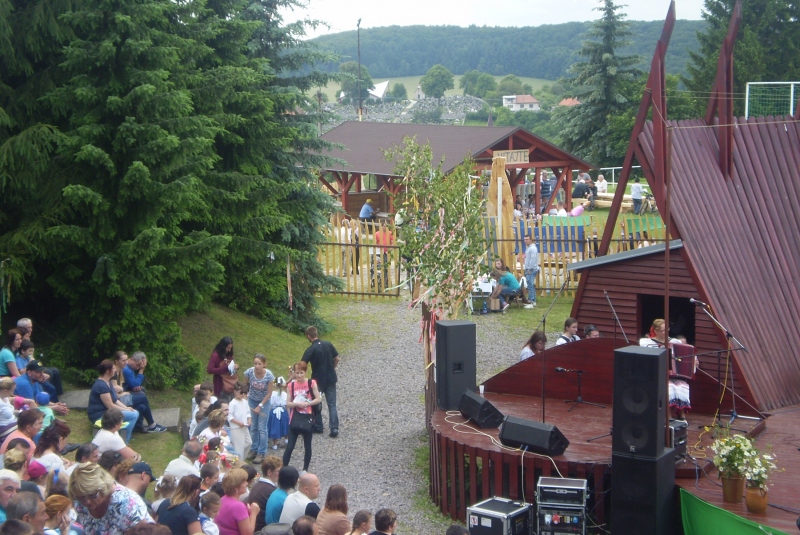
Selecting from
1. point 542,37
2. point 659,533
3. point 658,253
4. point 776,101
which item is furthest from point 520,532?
point 542,37

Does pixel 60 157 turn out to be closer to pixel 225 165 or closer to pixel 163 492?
pixel 225 165

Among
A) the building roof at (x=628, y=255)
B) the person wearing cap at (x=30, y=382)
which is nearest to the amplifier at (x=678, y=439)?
the building roof at (x=628, y=255)

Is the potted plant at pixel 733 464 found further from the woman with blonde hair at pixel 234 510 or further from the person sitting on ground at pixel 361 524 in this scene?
the woman with blonde hair at pixel 234 510

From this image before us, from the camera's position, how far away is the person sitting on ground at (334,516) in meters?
6.45

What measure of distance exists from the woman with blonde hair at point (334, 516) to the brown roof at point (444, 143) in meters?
22.6

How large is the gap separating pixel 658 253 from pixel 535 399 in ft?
9.12

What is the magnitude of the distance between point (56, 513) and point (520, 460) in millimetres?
4794

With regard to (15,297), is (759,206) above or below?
above

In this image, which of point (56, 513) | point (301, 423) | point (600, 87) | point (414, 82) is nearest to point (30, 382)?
point (301, 423)

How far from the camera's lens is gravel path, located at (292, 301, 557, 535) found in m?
10.2

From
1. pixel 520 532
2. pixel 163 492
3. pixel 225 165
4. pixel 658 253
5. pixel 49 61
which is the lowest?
pixel 520 532

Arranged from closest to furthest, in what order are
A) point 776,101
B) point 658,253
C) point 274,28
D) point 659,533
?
1. point 659,533
2. point 658,253
3. point 274,28
4. point 776,101

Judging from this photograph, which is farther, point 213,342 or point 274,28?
point 274,28

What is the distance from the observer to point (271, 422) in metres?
11.3
